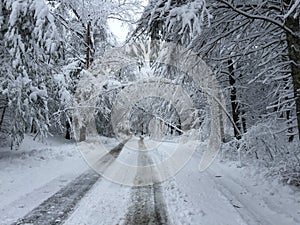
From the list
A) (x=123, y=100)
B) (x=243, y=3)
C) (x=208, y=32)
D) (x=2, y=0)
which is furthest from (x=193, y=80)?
(x=123, y=100)

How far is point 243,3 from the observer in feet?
20.2

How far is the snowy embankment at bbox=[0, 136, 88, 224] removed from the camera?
6.33 meters

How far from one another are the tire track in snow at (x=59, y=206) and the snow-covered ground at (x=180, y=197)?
16 centimetres

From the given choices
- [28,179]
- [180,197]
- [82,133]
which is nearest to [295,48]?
[180,197]

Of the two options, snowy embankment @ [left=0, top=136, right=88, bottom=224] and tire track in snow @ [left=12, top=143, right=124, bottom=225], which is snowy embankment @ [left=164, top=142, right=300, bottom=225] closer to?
tire track in snow @ [left=12, top=143, right=124, bottom=225]

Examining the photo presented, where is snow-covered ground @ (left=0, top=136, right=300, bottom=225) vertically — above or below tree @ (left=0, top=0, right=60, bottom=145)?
below

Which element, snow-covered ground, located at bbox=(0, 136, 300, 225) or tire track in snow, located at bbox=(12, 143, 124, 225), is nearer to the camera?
tire track in snow, located at bbox=(12, 143, 124, 225)

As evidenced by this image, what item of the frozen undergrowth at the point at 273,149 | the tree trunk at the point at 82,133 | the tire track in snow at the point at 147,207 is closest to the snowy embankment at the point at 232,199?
the tire track in snow at the point at 147,207

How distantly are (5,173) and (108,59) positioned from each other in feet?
41.9

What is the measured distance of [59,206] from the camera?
637 centimetres

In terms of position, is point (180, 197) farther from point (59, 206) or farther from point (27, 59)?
point (27, 59)

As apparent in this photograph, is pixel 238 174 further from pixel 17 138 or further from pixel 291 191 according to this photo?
pixel 17 138

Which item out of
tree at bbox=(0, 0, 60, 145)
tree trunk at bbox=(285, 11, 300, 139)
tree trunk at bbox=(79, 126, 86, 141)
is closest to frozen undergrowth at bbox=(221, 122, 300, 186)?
tree trunk at bbox=(285, 11, 300, 139)

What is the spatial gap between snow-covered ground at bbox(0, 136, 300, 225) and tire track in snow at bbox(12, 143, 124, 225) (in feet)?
0.53
